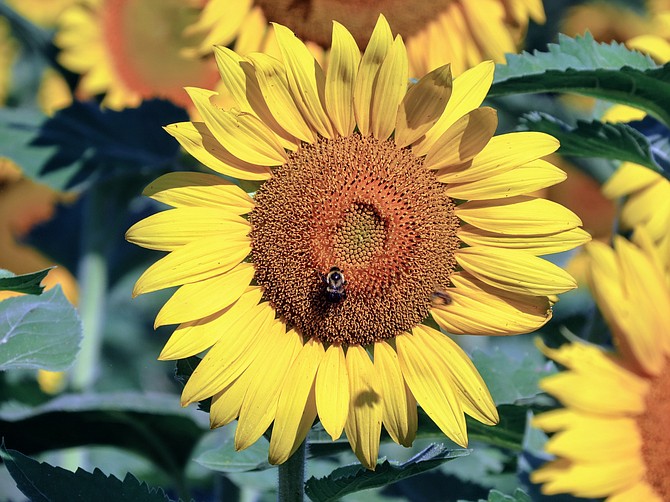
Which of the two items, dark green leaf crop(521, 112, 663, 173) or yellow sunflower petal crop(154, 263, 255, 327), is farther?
dark green leaf crop(521, 112, 663, 173)

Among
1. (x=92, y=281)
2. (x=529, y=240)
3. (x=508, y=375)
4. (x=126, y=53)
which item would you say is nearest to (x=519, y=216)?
(x=529, y=240)

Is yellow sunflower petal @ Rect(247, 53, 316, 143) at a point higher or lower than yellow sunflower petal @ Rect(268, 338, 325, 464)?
higher

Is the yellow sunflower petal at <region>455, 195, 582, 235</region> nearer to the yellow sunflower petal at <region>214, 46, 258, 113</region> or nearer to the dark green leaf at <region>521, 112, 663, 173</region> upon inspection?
the dark green leaf at <region>521, 112, 663, 173</region>

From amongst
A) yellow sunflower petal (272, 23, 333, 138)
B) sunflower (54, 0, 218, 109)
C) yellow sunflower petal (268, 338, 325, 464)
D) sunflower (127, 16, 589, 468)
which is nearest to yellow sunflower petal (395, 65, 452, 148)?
sunflower (127, 16, 589, 468)

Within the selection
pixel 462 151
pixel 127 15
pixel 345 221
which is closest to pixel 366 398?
pixel 345 221

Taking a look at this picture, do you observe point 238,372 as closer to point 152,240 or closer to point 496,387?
point 152,240

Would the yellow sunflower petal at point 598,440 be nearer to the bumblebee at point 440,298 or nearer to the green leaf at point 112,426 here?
the bumblebee at point 440,298
